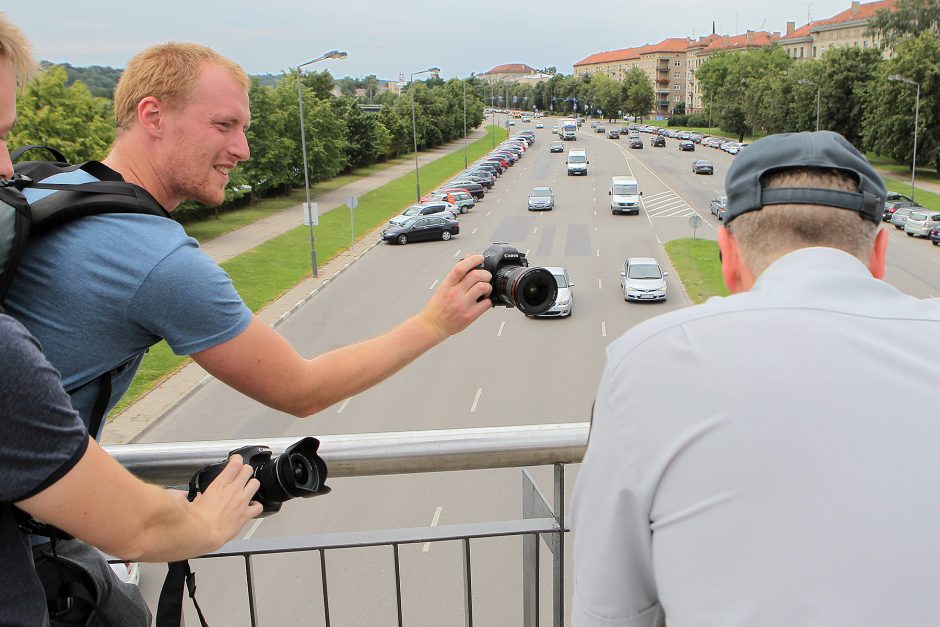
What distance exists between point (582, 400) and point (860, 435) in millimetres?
17446

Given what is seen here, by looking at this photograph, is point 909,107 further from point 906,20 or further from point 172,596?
point 172,596

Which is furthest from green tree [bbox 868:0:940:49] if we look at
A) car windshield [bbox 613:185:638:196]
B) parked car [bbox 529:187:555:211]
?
parked car [bbox 529:187:555:211]

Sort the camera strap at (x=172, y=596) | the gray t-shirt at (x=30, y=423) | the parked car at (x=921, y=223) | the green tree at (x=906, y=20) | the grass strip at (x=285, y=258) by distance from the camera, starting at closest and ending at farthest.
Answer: the gray t-shirt at (x=30, y=423)
the camera strap at (x=172, y=596)
the grass strip at (x=285, y=258)
the parked car at (x=921, y=223)
the green tree at (x=906, y=20)

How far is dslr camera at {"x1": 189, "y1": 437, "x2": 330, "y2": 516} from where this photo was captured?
2131 mm

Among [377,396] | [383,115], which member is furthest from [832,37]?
[377,396]

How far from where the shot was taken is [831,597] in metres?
1.27

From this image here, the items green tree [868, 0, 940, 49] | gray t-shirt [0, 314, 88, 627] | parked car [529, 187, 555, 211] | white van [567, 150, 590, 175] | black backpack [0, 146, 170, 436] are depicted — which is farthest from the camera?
green tree [868, 0, 940, 49]

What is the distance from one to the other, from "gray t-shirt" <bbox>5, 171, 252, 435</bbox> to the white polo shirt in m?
1.02

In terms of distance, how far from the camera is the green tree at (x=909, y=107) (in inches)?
2063

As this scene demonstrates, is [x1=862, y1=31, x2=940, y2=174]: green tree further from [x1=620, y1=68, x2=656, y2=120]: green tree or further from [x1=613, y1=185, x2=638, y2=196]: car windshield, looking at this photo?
[x1=620, y1=68, x2=656, y2=120]: green tree

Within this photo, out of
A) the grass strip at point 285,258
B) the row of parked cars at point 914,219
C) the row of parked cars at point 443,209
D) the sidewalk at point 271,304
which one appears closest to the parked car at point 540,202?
the row of parked cars at point 443,209

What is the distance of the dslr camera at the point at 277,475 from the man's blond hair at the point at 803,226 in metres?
1.19

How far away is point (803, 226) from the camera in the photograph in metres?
1.59

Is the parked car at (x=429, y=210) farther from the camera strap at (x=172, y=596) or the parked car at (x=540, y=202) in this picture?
the camera strap at (x=172, y=596)
